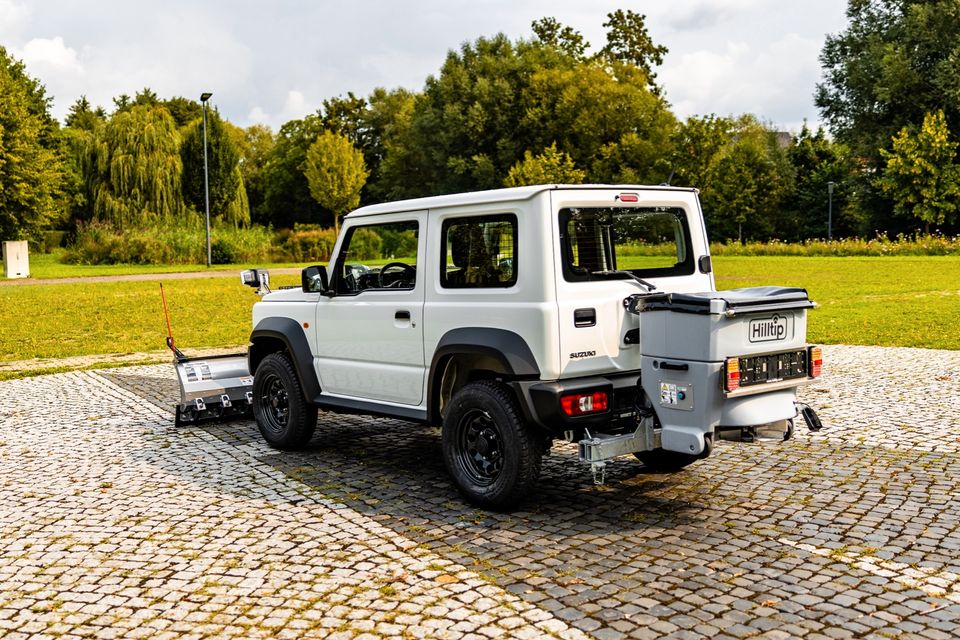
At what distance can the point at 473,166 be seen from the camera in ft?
205

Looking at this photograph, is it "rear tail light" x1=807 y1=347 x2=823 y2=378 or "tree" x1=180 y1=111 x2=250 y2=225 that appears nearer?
"rear tail light" x1=807 y1=347 x2=823 y2=378

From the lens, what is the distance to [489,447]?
5.75 m

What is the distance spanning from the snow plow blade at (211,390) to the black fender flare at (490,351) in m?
3.30

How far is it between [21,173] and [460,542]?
1677 inches

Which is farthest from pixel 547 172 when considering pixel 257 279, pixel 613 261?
pixel 613 261

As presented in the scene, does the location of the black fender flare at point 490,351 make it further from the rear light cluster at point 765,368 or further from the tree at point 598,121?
the tree at point 598,121

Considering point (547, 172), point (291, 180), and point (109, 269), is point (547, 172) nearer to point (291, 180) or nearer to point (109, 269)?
point (109, 269)

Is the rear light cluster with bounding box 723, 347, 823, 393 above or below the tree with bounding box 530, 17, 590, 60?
below

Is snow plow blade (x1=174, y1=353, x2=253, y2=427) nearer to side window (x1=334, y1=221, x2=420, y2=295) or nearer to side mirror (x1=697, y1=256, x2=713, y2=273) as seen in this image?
Result: side window (x1=334, y1=221, x2=420, y2=295)

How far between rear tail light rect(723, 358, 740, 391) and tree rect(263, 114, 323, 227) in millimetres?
72930

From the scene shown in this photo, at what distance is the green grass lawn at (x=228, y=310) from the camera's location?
50.1ft

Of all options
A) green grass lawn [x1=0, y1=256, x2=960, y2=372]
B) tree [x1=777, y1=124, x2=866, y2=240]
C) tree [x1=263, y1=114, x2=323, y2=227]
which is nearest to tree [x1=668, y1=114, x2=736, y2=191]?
tree [x1=777, y1=124, x2=866, y2=240]

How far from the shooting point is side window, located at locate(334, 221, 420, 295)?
6.47 m

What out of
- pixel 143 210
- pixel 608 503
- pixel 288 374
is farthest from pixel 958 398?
pixel 143 210
